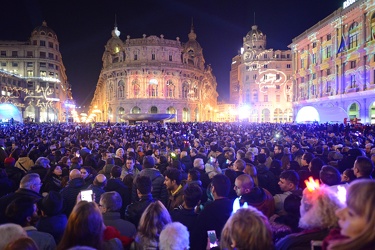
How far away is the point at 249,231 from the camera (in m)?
2.45

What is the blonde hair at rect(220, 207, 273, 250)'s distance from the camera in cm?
244

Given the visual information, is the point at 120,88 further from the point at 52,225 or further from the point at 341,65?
the point at 52,225

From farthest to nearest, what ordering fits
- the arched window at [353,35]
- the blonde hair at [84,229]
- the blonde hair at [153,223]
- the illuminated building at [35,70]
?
the illuminated building at [35,70], the arched window at [353,35], the blonde hair at [153,223], the blonde hair at [84,229]

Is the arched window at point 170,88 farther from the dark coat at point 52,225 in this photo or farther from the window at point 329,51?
the dark coat at point 52,225

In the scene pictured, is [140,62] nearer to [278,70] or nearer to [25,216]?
[278,70]

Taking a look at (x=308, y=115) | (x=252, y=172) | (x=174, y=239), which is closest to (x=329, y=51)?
(x=308, y=115)

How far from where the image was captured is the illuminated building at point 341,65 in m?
35.2

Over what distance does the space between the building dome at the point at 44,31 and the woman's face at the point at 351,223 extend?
83.0 m

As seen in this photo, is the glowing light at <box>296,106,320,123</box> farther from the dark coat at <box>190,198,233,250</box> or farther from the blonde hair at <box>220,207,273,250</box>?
the blonde hair at <box>220,207,273,250</box>

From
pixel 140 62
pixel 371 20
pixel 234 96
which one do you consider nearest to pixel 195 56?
pixel 140 62

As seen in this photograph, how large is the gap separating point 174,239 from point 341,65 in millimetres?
45113

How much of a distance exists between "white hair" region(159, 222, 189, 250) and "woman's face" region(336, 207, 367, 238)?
1396 mm

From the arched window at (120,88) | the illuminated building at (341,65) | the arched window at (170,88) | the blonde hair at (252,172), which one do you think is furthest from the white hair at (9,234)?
the arched window at (120,88)

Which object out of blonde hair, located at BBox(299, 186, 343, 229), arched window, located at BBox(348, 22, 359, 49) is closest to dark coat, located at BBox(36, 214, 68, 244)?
blonde hair, located at BBox(299, 186, 343, 229)
